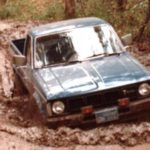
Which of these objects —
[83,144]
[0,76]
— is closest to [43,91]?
[83,144]

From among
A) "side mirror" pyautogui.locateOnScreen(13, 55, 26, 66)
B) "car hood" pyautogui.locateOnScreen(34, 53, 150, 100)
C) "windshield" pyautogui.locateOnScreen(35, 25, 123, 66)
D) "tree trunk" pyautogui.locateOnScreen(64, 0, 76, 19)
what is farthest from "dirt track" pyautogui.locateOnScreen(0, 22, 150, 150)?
"tree trunk" pyautogui.locateOnScreen(64, 0, 76, 19)

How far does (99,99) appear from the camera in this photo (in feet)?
24.0

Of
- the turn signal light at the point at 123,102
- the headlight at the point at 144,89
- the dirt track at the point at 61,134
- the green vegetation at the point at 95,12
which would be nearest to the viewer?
the dirt track at the point at 61,134

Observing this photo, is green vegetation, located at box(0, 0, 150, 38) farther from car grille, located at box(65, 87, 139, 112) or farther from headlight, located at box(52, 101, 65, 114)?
headlight, located at box(52, 101, 65, 114)

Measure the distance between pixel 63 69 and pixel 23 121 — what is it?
1.42 m

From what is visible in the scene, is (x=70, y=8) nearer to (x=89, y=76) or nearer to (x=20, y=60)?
(x=20, y=60)

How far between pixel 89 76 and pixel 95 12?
11873 mm

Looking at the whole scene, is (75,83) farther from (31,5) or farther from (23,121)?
(31,5)

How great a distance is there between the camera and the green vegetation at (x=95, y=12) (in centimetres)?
1650

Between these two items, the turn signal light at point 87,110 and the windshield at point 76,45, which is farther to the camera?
the windshield at point 76,45

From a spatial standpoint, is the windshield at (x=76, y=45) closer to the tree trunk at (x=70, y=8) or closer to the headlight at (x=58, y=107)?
the headlight at (x=58, y=107)

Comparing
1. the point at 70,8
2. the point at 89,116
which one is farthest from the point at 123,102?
the point at 70,8

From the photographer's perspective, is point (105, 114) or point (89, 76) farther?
point (89, 76)

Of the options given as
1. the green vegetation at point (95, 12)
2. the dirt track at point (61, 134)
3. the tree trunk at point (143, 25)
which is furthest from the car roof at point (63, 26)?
the green vegetation at point (95, 12)
